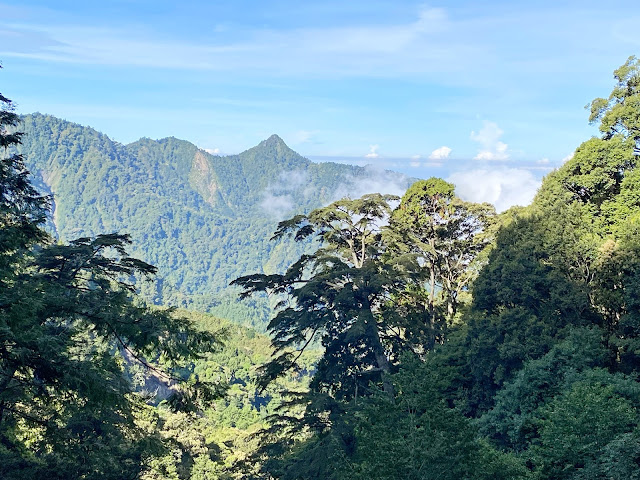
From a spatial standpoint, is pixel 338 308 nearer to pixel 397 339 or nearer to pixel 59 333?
pixel 397 339

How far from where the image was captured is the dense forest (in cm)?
1271

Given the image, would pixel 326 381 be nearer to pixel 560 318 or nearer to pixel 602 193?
pixel 560 318

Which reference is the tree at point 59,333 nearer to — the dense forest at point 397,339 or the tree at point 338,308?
the dense forest at point 397,339

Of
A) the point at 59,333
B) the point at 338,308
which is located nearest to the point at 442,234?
the point at 338,308

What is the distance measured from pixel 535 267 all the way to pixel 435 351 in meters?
6.70

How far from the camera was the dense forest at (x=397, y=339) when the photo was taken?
12711mm

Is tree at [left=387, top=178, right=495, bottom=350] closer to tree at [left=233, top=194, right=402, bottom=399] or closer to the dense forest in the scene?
the dense forest

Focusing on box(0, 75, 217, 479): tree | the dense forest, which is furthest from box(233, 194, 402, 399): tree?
box(0, 75, 217, 479): tree

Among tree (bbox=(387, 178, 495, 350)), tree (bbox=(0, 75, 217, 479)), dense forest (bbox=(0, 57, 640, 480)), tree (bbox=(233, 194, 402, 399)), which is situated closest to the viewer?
tree (bbox=(0, 75, 217, 479))

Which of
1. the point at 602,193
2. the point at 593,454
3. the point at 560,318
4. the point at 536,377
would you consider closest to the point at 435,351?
the point at 560,318

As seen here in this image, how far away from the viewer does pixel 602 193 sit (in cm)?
2553

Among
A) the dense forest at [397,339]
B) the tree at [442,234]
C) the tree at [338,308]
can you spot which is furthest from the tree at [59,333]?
the tree at [442,234]

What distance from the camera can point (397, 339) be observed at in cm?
2725

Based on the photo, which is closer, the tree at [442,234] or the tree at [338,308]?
the tree at [338,308]
